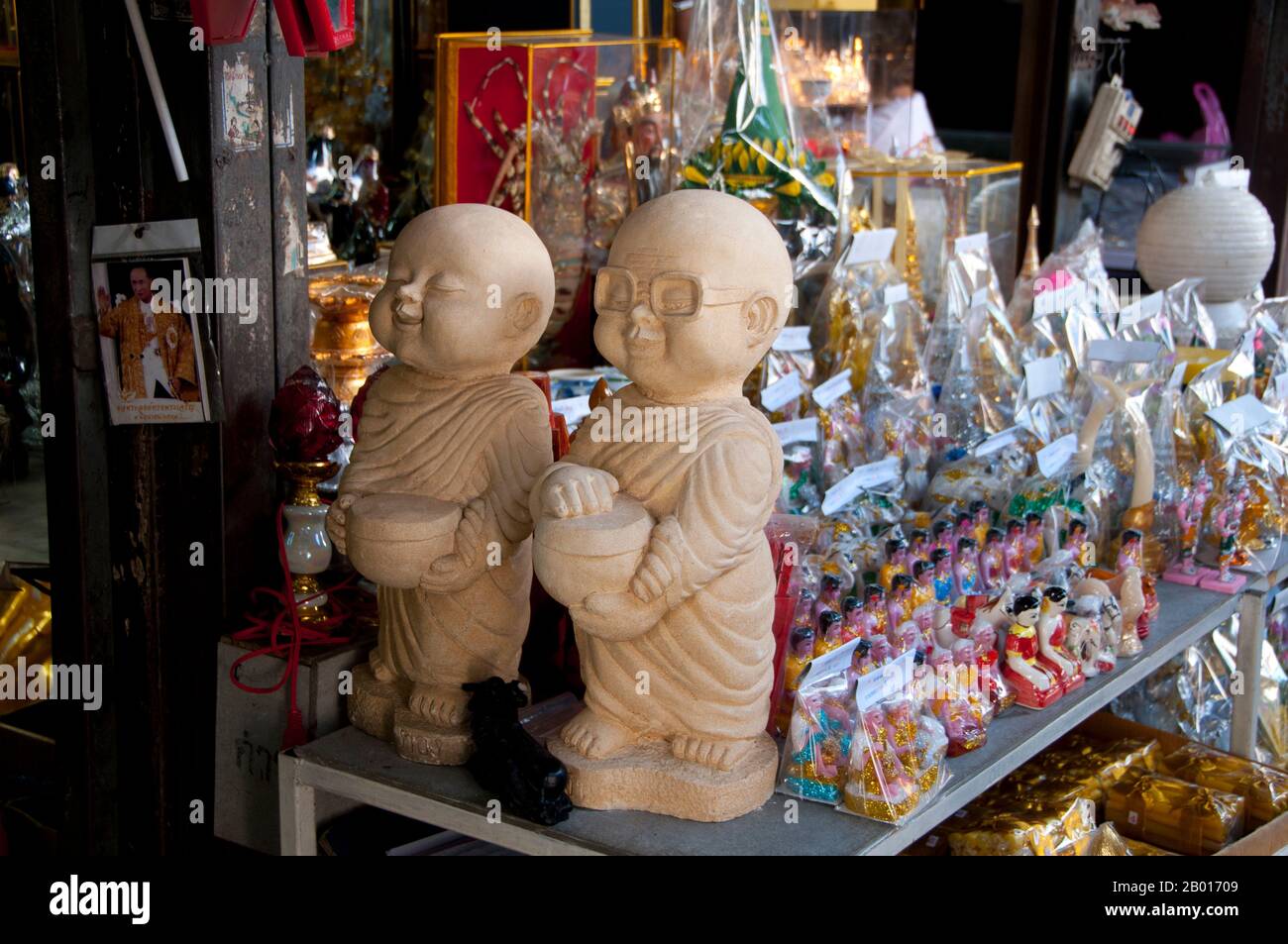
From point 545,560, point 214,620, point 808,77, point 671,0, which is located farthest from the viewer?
point 808,77

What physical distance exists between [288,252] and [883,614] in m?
1.01

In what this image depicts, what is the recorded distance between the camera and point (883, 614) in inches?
76.0

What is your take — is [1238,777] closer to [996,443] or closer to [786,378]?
[996,443]

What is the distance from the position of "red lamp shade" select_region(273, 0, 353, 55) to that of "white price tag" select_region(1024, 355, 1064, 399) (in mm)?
1366

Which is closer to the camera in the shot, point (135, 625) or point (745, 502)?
point (745, 502)

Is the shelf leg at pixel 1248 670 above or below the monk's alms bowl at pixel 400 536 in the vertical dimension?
below

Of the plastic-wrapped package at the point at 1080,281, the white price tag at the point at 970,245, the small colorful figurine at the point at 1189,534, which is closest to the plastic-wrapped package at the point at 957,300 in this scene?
the white price tag at the point at 970,245

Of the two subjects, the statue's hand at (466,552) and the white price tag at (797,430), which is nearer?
the statue's hand at (466,552)

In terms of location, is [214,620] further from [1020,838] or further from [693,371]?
[1020,838]

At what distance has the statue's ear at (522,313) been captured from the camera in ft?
5.63

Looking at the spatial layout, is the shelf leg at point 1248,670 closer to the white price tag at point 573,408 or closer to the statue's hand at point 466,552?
the white price tag at point 573,408

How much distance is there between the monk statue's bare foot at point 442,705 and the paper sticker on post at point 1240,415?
157cm
